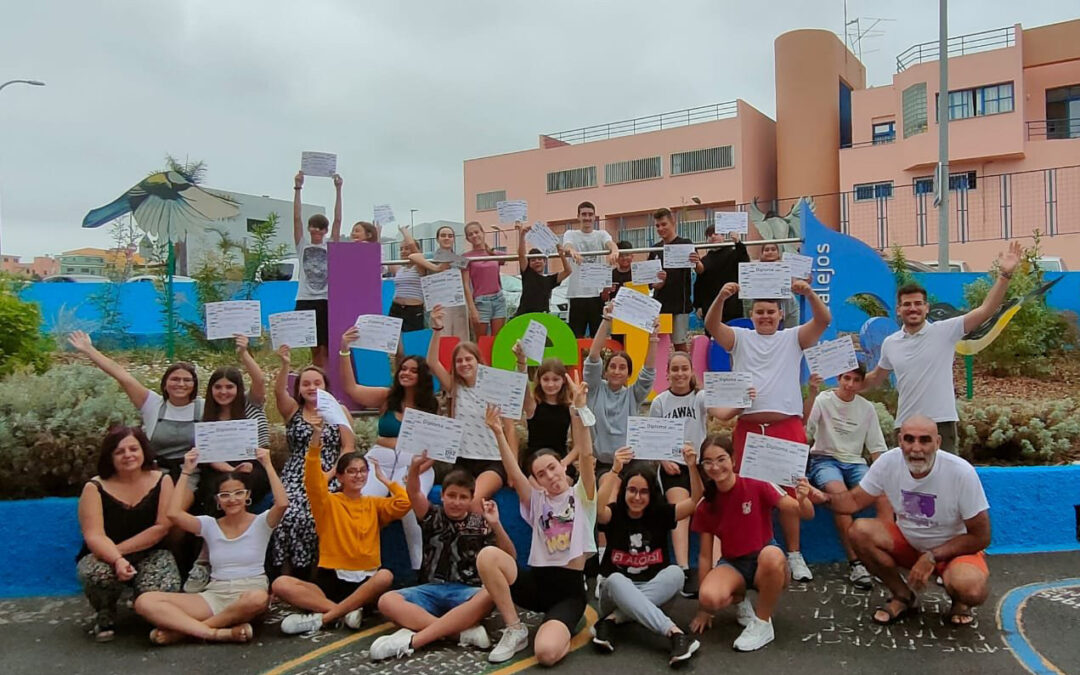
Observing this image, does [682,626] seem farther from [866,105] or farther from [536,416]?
[866,105]

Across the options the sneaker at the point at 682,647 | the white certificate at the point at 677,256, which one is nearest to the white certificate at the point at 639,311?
the white certificate at the point at 677,256

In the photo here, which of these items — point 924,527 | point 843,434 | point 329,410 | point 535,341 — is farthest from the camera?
point 535,341

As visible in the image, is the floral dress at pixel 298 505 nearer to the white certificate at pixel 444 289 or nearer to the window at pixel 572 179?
the white certificate at pixel 444 289

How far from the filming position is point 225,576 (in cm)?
475

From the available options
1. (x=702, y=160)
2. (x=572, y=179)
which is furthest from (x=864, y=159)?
(x=572, y=179)

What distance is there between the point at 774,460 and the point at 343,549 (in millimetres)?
2558

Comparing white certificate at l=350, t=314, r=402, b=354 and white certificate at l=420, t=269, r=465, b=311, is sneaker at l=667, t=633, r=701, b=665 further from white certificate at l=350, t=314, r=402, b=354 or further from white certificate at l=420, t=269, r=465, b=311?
white certificate at l=420, t=269, r=465, b=311

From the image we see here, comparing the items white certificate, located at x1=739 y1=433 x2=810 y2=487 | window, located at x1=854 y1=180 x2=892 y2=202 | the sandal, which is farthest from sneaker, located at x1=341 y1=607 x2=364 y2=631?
window, located at x1=854 y1=180 x2=892 y2=202

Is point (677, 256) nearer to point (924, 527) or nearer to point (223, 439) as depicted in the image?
point (924, 527)

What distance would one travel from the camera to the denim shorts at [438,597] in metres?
4.64

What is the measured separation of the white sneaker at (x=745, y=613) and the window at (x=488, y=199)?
3312cm

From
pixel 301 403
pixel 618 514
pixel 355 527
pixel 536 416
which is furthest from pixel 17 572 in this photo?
pixel 618 514

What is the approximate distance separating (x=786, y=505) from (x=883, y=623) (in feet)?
2.65

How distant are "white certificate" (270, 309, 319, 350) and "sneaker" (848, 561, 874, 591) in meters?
4.11
